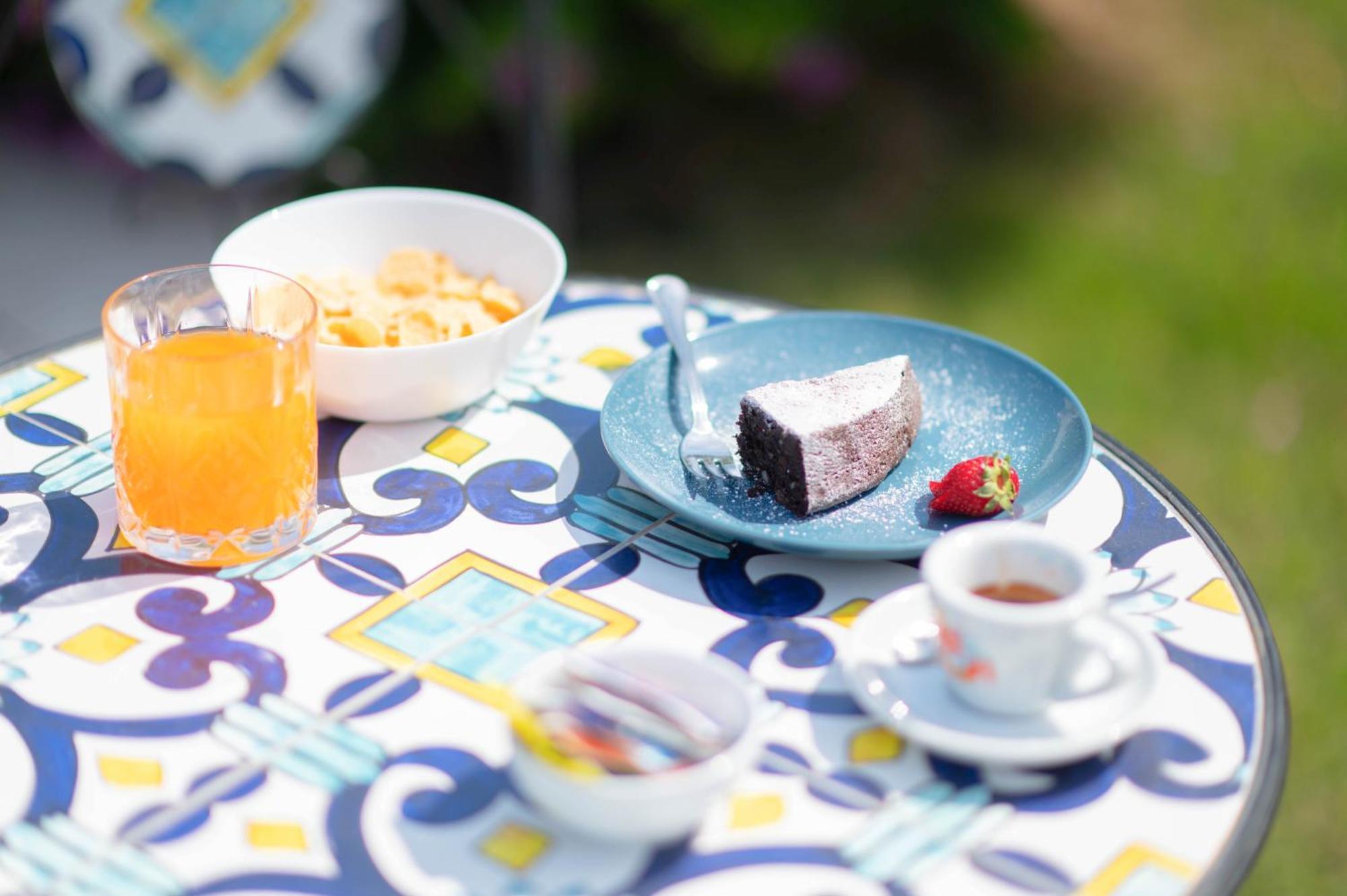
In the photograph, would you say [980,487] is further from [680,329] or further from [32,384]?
[32,384]

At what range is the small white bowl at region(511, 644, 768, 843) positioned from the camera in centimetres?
92

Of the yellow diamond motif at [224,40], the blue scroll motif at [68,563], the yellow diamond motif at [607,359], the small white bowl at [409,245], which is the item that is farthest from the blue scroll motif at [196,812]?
the yellow diamond motif at [224,40]

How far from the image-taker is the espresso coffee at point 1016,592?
3.50 ft

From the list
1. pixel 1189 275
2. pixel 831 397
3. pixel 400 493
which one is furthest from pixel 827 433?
pixel 1189 275

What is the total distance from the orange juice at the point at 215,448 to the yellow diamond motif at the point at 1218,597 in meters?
0.79

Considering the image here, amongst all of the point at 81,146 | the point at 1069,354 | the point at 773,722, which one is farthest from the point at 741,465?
the point at 81,146

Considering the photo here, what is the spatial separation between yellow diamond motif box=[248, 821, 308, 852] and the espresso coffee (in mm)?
517

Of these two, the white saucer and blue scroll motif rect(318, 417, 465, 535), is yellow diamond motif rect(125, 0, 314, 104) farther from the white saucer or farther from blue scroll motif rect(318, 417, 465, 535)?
the white saucer

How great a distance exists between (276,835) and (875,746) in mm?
434

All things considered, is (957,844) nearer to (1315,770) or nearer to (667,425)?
(667,425)

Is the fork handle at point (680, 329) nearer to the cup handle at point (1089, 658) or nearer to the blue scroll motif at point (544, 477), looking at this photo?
the blue scroll motif at point (544, 477)

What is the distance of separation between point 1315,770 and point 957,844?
1.59 metres

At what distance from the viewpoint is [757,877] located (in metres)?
0.95

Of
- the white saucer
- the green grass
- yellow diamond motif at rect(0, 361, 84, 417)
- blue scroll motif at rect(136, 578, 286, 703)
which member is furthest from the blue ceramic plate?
the green grass
